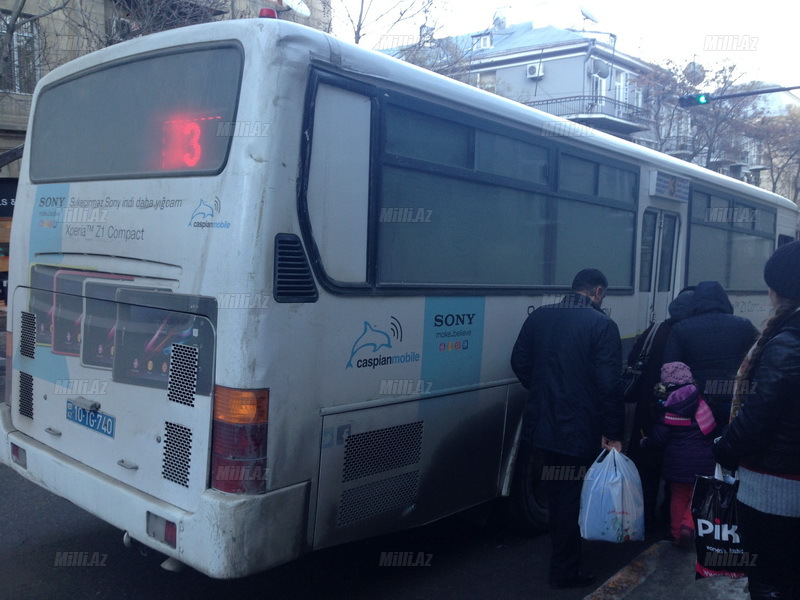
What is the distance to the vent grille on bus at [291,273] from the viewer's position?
335cm

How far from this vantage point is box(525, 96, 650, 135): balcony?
33.7m

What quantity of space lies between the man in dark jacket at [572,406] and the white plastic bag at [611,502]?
0.22ft

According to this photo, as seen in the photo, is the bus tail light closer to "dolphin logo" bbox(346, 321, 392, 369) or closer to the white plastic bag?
"dolphin logo" bbox(346, 321, 392, 369)

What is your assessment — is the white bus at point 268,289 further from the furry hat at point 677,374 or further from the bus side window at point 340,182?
the furry hat at point 677,374

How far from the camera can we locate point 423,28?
18.5 metres

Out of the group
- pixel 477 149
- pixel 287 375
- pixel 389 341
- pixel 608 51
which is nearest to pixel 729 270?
pixel 477 149

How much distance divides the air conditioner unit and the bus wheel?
121ft

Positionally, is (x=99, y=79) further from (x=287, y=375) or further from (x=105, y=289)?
(x=287, y=375)

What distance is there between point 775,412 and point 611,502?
1.59m

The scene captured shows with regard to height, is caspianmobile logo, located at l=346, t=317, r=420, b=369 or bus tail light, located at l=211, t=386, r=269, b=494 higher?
caspianmobile logo, located at l=346, t=317, r=420, b=369

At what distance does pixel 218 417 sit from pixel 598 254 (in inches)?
145

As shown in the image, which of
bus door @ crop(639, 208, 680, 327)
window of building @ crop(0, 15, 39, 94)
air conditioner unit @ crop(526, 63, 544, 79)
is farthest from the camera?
air conditioner unit @ crop(526, 63, 544, 79)

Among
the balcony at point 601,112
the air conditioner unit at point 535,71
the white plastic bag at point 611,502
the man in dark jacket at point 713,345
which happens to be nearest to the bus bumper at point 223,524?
the white plastic bag at point 611,502

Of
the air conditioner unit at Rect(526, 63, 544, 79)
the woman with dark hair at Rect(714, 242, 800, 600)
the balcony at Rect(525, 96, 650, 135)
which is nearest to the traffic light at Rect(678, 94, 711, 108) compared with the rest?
the woman with dark hair at Rect(714, 242, 800, 600)
